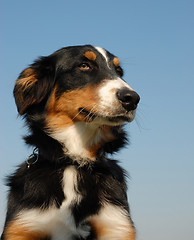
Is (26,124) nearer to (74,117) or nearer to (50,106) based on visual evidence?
(50,106)

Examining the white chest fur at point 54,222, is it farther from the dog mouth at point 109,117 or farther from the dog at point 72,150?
the dog mouth at point 109,117

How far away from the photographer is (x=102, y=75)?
4.88 metres

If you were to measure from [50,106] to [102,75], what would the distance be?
87cm

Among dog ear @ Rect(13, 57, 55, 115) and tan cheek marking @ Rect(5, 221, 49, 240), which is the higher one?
dog ear @ Rect(13, 57, 55, 115)

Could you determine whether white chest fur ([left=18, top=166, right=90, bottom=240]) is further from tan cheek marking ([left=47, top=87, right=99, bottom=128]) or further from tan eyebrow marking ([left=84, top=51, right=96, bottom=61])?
tan eyebrow marking ([left=84, top=51, right=96, bottom=61])

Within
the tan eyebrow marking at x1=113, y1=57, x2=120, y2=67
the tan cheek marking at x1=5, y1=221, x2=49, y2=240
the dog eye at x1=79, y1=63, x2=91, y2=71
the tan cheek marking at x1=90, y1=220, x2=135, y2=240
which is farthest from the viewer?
the tan eyebrow marking at x1=113, y1=57, x2=120, y2=67

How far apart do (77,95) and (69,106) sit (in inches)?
7.4

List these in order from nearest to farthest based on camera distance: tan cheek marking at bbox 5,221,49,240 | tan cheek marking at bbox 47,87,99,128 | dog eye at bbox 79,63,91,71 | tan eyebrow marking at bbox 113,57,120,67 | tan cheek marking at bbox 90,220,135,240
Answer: tan cheek marking at bbox 5,221,49,240 < tan cheek marking at bbox 90,220,135,240 < tan cheek marking at bbox 47,87,99,128 < dog eye at bbox 79,63,91,71 < tan eyebrow marking at bbox 113,57,120,67

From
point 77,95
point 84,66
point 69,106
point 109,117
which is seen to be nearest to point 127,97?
point 109,117

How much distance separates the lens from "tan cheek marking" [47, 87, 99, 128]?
4590 mm

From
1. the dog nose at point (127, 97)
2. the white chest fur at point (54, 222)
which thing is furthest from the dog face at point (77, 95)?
the white chest fur at point (54, 222)

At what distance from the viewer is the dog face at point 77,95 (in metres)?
4.48

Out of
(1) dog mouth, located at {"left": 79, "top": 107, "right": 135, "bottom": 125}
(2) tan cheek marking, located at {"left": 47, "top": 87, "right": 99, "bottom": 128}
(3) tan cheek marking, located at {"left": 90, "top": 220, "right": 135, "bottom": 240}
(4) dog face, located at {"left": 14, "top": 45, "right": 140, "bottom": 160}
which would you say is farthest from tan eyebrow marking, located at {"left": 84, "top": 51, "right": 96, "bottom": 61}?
(3) tan cheek marking, located at {"left": 90, "top": 220, "right": 135, "bottom": 240}

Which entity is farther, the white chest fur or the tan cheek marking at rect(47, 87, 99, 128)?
the tan cheek marking at rect(47, 87, 99, 128)
